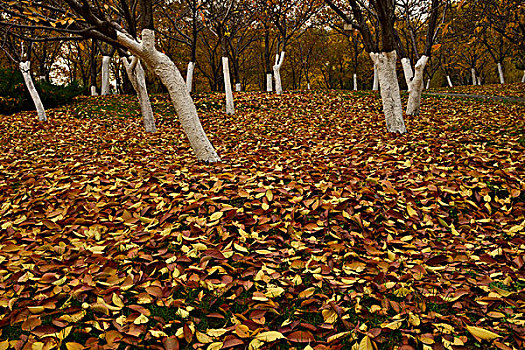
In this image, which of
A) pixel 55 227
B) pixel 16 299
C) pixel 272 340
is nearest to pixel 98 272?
pixel 16 299

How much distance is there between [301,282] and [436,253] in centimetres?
130

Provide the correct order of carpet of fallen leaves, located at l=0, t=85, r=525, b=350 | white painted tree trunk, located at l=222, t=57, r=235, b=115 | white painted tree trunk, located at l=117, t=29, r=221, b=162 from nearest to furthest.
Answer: carpet of fallen leaves, located at l=0, t=85, r=525, b=350
white painted tree trunk, located at l=117, t=29, r=221, b=162
white painted tree trunk, located at l=222, t=57, r=235, b=115

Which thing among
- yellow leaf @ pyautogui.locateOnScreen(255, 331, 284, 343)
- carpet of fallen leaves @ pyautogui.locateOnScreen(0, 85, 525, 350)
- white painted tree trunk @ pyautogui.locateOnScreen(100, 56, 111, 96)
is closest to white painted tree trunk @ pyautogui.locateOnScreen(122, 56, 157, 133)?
carpet of fallen leaves @ pyautogui.locateOnScreen(0, 85, 525, 350)

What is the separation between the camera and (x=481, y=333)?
1.82 metres

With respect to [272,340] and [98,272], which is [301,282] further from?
[98,272]

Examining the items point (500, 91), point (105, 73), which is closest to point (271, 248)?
point (105, 73)

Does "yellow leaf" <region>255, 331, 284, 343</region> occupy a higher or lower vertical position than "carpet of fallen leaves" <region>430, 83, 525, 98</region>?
lower

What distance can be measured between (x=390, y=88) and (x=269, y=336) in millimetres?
5756

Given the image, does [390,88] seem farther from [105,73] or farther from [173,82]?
[105,73]

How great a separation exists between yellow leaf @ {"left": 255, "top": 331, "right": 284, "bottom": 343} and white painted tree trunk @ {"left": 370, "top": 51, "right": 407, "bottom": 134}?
18.1 feet

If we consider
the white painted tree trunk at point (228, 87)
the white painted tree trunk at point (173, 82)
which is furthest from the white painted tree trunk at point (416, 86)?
the white painted tree trunk at point (173, 82)

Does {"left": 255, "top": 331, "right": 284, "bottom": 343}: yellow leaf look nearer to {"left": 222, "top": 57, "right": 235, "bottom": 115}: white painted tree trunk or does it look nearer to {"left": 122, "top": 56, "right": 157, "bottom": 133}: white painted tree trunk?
{"left": 122, "top": 56, "right": 157, "bottom": 133}: white painted tree trunk

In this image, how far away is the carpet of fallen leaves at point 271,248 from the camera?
189 centimetres

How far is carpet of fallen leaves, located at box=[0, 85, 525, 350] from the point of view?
1.89 m
